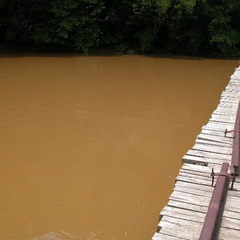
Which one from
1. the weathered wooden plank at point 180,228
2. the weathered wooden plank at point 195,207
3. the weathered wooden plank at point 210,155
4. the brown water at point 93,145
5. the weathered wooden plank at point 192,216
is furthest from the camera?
the brown water at point 93,145

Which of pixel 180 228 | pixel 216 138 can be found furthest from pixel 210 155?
pixel 180 228

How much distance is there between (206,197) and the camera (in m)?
3.27

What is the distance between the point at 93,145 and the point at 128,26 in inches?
523

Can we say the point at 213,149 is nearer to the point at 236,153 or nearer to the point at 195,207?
the point at 236,153

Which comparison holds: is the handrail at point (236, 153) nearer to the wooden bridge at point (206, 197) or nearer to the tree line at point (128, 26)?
the wooden bridge at point (206, 197)

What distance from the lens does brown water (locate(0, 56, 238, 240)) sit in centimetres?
451

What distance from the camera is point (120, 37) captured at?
1867 centimetres

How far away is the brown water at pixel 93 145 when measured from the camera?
14.8 feet

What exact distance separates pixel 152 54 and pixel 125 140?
36.9 feet

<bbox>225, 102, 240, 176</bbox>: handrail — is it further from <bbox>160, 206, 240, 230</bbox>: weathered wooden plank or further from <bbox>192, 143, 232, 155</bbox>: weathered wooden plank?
<bbox>160, 206, 240, 230</bbox>: weathered wooden plank

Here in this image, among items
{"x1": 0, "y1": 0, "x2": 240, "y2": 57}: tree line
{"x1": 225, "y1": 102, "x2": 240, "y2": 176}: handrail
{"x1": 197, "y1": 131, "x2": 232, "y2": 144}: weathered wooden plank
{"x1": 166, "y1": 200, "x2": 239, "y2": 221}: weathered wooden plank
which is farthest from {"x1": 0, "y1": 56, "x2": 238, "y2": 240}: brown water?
{"x1": 0, "y1": 0, "x2": 240, "y2": 57}: tree line

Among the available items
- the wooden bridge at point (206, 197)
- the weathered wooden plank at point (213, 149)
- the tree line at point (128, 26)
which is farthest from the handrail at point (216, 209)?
the tree line at point (128, 26)

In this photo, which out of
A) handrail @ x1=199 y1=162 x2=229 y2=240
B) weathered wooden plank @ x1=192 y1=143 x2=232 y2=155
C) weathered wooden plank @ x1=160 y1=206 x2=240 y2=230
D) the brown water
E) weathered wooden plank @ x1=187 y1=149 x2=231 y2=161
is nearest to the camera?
handrail @ x1=199 y1=162 x2=229 y2=240

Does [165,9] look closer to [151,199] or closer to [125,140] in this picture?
[125,140]
